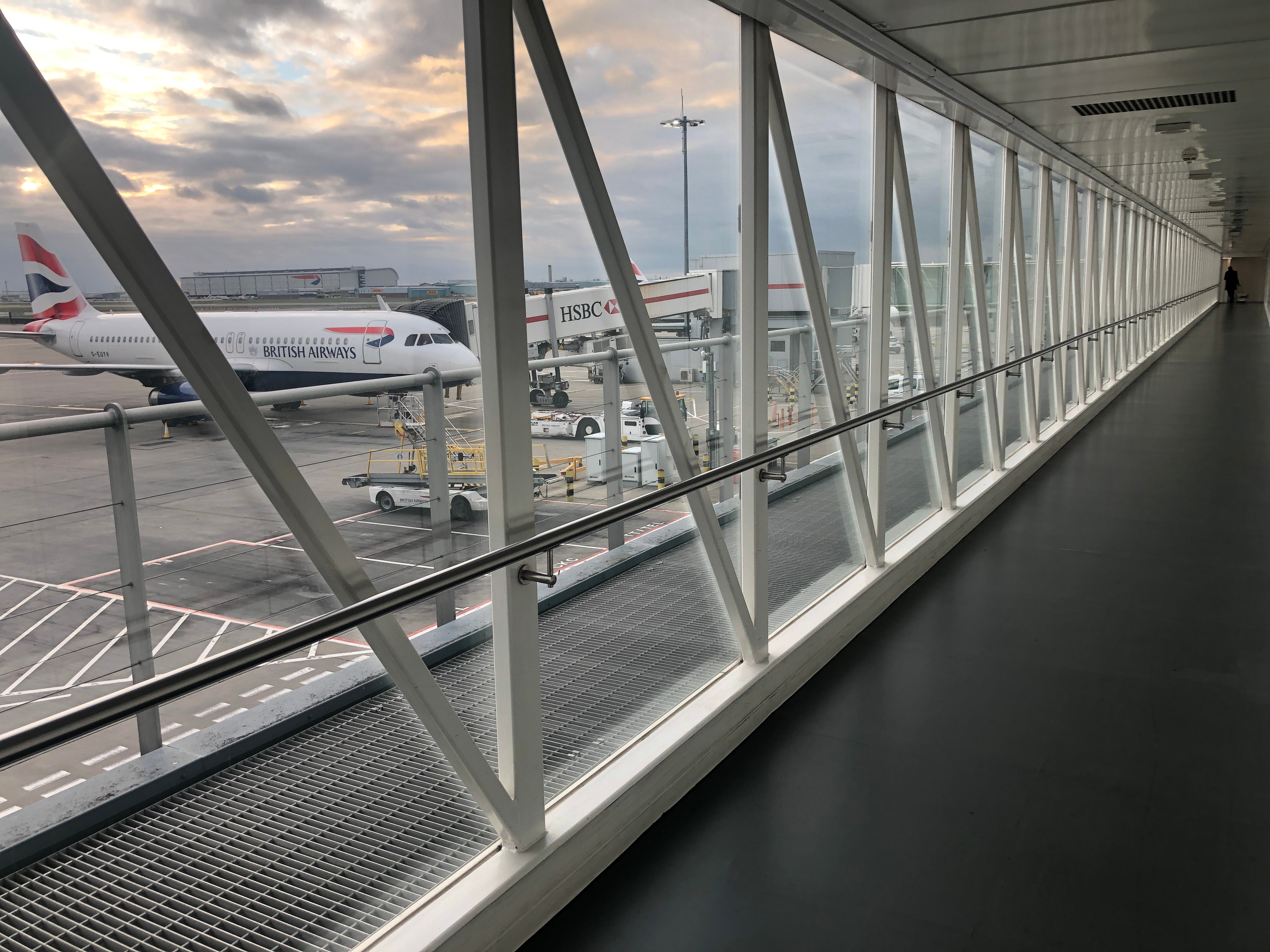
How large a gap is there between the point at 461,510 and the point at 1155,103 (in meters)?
5.12

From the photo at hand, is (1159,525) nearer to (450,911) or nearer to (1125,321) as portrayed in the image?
(450,911)

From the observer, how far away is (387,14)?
1.87 meters

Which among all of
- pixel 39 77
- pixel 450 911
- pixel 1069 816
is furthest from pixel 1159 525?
pixel 39 77

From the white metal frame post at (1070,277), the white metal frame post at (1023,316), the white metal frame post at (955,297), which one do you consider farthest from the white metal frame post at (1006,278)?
the white metal frame post at (1070,277)

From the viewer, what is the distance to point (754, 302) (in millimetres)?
3340

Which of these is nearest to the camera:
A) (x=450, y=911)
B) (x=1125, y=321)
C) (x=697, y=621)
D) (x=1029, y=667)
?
(x=450, y=911)

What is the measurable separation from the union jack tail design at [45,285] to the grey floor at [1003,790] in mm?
1641

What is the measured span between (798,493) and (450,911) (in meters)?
2.51

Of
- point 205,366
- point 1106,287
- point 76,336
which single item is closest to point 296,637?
point 205,366

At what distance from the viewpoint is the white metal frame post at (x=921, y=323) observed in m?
4.75

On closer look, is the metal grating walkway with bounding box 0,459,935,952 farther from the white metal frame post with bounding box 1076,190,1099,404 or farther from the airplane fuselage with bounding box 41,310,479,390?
the white metal frame post with bounding box 1076,190,1099,404

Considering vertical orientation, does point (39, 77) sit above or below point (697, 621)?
above

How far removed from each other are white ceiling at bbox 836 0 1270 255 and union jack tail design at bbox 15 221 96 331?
8.87 feet

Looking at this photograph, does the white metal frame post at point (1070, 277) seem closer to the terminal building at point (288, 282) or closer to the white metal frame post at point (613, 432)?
the white metal frame post at point (613, 432)
